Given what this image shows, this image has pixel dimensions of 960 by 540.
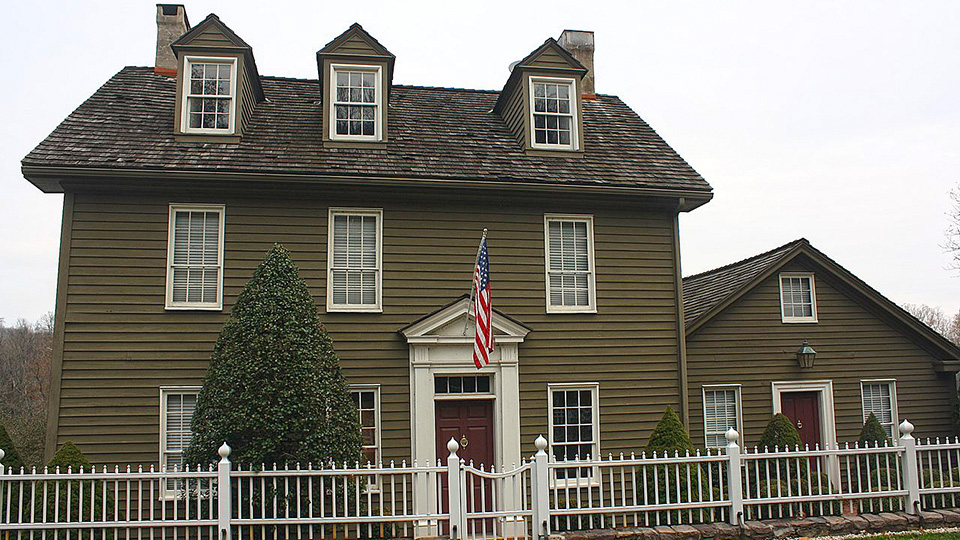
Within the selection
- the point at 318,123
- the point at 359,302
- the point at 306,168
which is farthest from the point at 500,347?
the point at 318,123

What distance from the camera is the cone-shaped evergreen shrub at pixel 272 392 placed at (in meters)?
10.0

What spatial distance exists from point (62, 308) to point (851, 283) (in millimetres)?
14046

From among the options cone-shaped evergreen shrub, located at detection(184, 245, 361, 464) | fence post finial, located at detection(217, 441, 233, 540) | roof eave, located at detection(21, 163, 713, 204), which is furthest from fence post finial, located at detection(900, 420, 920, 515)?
fence post finial, located at detection(217, 441, 233, 540)

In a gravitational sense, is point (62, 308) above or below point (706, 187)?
below

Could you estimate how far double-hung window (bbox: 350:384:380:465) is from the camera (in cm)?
1196

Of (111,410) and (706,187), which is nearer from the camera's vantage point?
(111,410)

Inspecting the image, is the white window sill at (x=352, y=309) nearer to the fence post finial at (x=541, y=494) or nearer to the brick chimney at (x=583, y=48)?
the fence post finial at (x=541, y=494)

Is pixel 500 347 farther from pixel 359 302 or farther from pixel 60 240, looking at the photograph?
pixel 60 240

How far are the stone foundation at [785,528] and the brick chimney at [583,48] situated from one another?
9.95 meters

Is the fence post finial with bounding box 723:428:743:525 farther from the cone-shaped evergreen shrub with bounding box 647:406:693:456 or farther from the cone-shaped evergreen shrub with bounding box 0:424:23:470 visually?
Answer: the cone-shaped evergreen shrub with bounding box 0:424:23:470

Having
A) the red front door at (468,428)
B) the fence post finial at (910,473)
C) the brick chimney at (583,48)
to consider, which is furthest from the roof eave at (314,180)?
the fence post finial at (910,473)

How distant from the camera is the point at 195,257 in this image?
1207cm

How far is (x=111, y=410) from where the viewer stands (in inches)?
448

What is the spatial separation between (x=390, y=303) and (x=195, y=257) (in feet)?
10.4
